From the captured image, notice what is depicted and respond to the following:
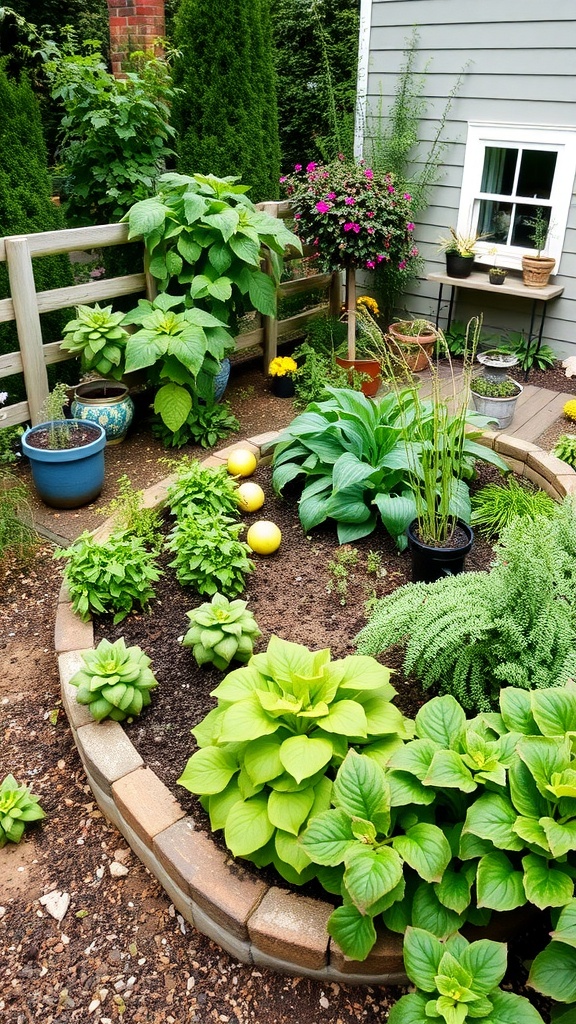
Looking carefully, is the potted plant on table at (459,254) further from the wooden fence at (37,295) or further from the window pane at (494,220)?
the wooden fence at (37,295)

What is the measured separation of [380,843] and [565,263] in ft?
14.7

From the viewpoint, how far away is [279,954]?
1.65 metres

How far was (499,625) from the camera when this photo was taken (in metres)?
1.97

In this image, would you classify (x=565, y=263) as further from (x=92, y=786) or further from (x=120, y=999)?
(x=120, y=999)

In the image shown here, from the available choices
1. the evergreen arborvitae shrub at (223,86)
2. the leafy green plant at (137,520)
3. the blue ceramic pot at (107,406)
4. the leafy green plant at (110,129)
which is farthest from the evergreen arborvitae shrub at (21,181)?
the leafy green plant at (137,520)

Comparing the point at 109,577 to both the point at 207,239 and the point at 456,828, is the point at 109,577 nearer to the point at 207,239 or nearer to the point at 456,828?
the point at 456,828

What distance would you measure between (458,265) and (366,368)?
4.02 feet

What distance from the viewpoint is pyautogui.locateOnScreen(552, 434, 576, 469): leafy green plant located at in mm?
3643

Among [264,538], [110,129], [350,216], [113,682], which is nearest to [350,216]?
[350,216]

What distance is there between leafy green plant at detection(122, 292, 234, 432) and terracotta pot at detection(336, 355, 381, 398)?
3.43ft

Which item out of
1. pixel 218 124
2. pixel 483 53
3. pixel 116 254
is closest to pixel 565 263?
pixel 483 53

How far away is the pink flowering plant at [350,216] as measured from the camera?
428 centimetres

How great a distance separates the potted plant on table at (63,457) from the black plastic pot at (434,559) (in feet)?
4.98

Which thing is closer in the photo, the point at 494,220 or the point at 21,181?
the point at 21,181
